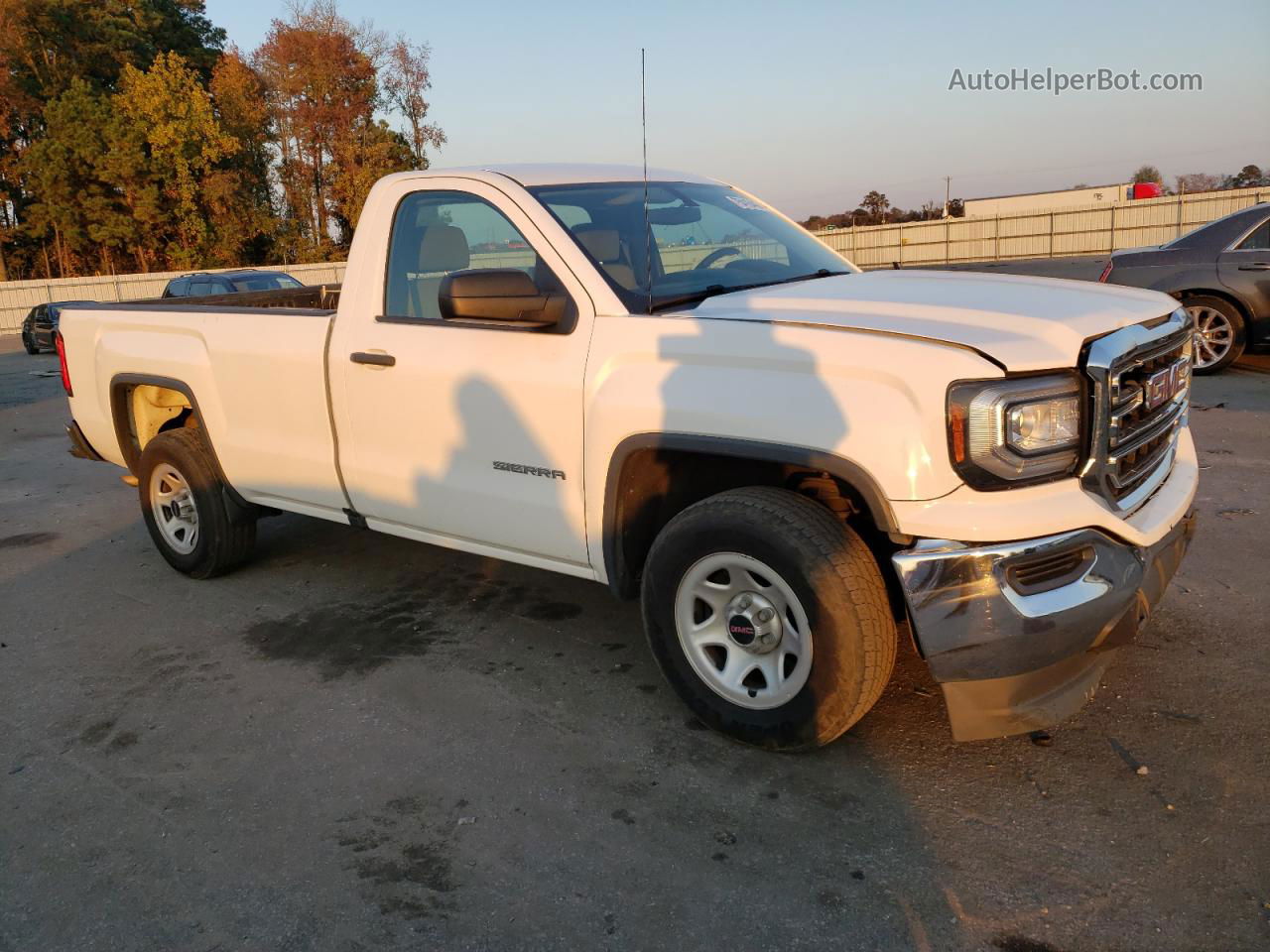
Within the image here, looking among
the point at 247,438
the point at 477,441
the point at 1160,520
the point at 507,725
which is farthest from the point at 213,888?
the point at 1160,520

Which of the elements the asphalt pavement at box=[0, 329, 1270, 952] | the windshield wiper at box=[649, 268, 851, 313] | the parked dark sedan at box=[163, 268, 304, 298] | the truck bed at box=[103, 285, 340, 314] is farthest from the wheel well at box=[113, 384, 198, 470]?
the parked dark sedan at box=[163, 268, 304, 298]

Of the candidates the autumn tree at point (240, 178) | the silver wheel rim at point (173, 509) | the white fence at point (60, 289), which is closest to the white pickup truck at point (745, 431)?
the silver wheel rim at point (173, 509)

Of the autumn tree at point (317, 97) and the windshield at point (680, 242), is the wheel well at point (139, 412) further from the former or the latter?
the autumn tree at point (317, 97)

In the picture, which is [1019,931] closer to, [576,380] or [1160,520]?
[1160,520]

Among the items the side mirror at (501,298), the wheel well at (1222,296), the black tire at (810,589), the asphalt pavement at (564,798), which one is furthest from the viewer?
the wheel well at (1222,296)

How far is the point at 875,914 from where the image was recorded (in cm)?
262

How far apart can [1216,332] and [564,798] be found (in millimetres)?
9433

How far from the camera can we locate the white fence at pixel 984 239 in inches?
1363

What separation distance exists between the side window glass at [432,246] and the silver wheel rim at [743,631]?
63.7 inches

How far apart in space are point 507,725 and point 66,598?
318 cm

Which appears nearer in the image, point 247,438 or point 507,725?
point 507,725

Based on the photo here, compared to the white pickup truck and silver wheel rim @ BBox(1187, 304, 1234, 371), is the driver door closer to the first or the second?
the white pickup truck

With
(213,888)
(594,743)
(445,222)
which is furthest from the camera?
(445,222)

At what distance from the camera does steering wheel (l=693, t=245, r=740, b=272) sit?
4180mm
